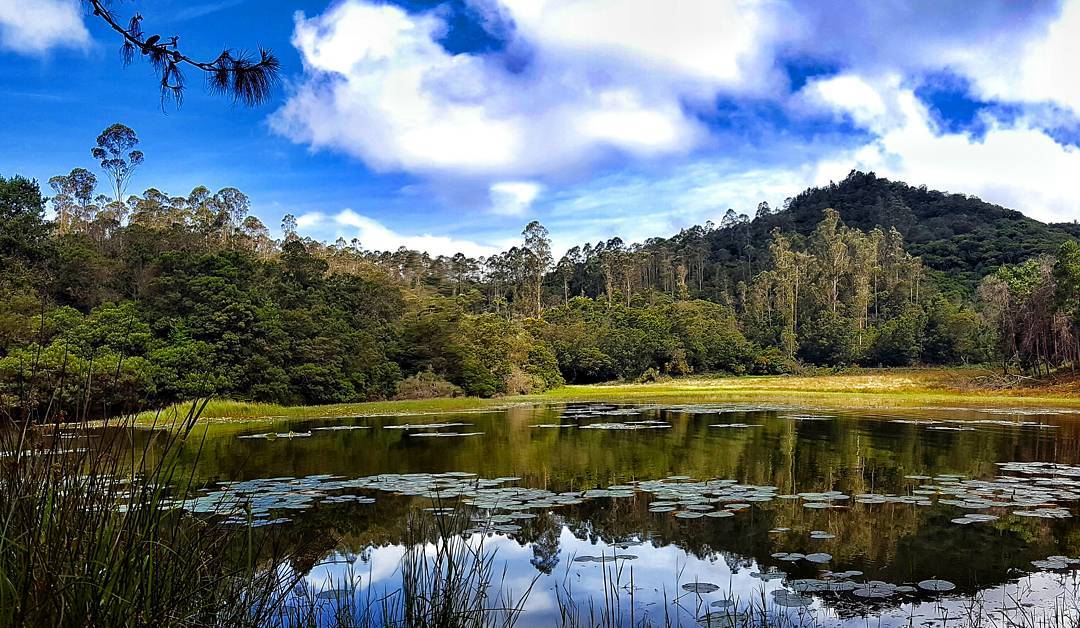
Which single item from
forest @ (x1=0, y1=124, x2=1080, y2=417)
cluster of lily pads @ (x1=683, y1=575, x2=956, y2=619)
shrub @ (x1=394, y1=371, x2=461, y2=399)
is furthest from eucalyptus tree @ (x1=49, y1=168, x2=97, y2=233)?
cluster of lily pads @ (x1=683, y1=575, x2=956, y2=619)

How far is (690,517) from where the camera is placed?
9219 millimetres

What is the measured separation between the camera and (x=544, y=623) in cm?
593

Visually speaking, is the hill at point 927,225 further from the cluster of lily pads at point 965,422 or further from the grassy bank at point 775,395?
the cluster of lily pads at point 965,422

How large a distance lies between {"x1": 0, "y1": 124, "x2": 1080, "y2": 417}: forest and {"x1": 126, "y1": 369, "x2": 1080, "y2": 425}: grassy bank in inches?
65.6

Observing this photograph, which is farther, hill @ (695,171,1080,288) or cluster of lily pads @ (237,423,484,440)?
hill @ (695,171,1080,288)

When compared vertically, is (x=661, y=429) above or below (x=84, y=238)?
below

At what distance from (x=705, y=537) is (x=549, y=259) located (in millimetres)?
80401

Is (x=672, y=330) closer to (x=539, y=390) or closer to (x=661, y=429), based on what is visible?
(x=539, y=390)

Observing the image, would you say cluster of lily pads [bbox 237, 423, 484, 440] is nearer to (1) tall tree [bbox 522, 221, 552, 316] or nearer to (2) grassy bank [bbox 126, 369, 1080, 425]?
(2) grassy bank [bbox 126, 369, 1080, 425]

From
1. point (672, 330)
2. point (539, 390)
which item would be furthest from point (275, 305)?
point (672, 330)

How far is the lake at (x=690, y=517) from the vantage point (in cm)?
606

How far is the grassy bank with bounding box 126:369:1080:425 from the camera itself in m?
28.1

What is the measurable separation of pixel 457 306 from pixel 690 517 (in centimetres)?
3393

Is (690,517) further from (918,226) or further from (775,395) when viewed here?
(918,226)
